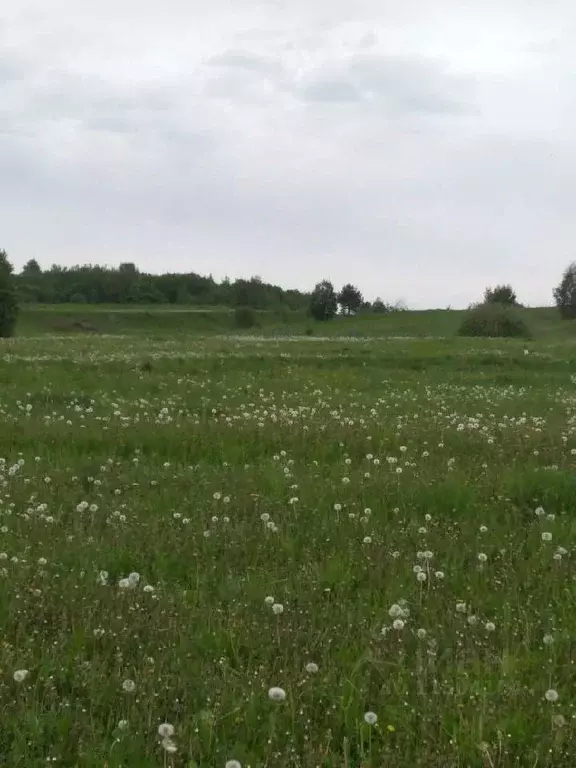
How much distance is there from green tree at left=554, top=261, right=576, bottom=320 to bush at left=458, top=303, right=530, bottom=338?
19.9m

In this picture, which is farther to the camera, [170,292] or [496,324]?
[170,292]

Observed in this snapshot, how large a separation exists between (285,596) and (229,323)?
96.3m

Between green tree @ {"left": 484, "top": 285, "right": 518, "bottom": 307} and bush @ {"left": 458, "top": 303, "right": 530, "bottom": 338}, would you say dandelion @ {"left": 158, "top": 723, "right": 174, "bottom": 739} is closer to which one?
bush @ {"left": 458, "top": 303, "right": 530, "bottom": 338}

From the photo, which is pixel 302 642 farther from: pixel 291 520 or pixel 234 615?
pixel 291 520

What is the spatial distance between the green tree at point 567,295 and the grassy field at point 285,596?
2952 inches

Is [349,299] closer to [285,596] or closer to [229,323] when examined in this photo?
[229,323]

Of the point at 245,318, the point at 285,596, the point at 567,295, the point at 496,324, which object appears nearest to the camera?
the point at 285,596

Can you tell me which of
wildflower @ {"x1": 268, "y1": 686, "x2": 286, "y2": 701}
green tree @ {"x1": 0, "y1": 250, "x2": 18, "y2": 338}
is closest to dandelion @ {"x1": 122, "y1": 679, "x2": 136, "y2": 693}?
wildflower @ {"x1": 268, "y1": 686, "x2": 286, "y2": 701}

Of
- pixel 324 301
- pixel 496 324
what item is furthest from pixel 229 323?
pixel 496 324

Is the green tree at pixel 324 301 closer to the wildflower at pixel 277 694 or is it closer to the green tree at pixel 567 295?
the green tree at pixel 567 295

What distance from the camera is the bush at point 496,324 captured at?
201 ft

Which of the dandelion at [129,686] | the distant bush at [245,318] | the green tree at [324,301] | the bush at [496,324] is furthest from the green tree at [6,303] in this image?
the dandelion at [129,686]

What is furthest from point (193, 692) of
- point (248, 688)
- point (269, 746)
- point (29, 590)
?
point (29, 590)

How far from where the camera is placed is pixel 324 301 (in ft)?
345
